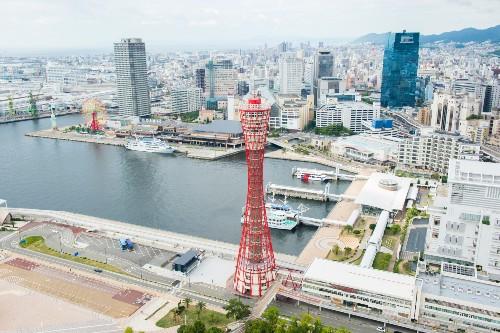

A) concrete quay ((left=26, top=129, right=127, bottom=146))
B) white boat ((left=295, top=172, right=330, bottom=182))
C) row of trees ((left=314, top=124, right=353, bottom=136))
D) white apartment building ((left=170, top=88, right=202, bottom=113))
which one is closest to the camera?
white boat ((left=295, top=172, right=330, bottom=182))

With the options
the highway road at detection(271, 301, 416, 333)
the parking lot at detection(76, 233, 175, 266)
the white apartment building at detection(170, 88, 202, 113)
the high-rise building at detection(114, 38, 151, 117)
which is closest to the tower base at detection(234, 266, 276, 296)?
the highway road at detection(271, 301, 416, 333)

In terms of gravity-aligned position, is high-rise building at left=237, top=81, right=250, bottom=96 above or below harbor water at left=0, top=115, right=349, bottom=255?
above

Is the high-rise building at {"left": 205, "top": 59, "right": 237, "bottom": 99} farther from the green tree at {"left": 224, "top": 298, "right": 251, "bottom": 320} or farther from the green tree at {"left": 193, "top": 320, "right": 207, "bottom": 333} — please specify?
the green tree at {"left": 193, "top": 320, "right": 207, "bottom": 333}

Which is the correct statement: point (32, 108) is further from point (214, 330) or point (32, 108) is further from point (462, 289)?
point (462, 289)

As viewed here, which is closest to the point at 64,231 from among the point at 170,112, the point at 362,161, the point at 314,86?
the point at 362,161

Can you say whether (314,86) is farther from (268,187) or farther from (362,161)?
(268,187)

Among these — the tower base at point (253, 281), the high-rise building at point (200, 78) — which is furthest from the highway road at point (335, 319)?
the high-rise building at point (200, 78)
